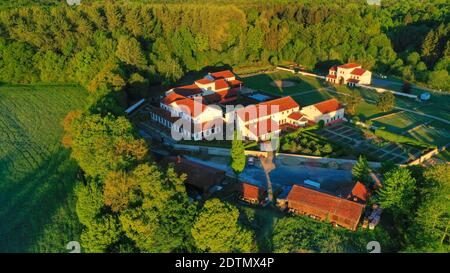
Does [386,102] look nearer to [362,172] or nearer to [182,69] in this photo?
[362,172]

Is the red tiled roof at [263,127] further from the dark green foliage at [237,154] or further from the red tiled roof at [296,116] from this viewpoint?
the dark green foliage at [237,154]

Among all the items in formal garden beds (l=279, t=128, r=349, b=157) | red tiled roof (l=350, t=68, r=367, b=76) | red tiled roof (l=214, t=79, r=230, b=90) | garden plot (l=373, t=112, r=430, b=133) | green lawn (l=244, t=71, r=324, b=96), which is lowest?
garden plot (l=373, t=112, r=430, b=133)

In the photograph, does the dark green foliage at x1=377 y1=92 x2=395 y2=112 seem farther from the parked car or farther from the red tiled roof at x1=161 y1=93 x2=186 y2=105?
the red tiled roof at x1=161 y1=93 x2=186 y2=105

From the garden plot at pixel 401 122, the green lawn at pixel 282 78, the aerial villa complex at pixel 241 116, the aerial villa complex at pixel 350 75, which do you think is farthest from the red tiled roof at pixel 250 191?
the aerial villa complex at pixel 350 75

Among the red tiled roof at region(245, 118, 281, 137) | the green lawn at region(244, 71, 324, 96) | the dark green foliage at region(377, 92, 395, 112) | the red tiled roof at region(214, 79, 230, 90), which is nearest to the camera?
the red tiled roof at region(245, 118, 281, 137)

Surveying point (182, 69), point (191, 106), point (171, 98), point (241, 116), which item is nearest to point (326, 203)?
point (241, 116)

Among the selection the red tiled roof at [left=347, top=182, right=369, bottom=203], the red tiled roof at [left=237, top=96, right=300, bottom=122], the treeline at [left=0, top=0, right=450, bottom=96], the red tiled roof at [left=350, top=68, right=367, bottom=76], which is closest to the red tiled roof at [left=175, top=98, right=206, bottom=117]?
the red tiled roof at [left=237, top=96, right=300, bottom=122]
